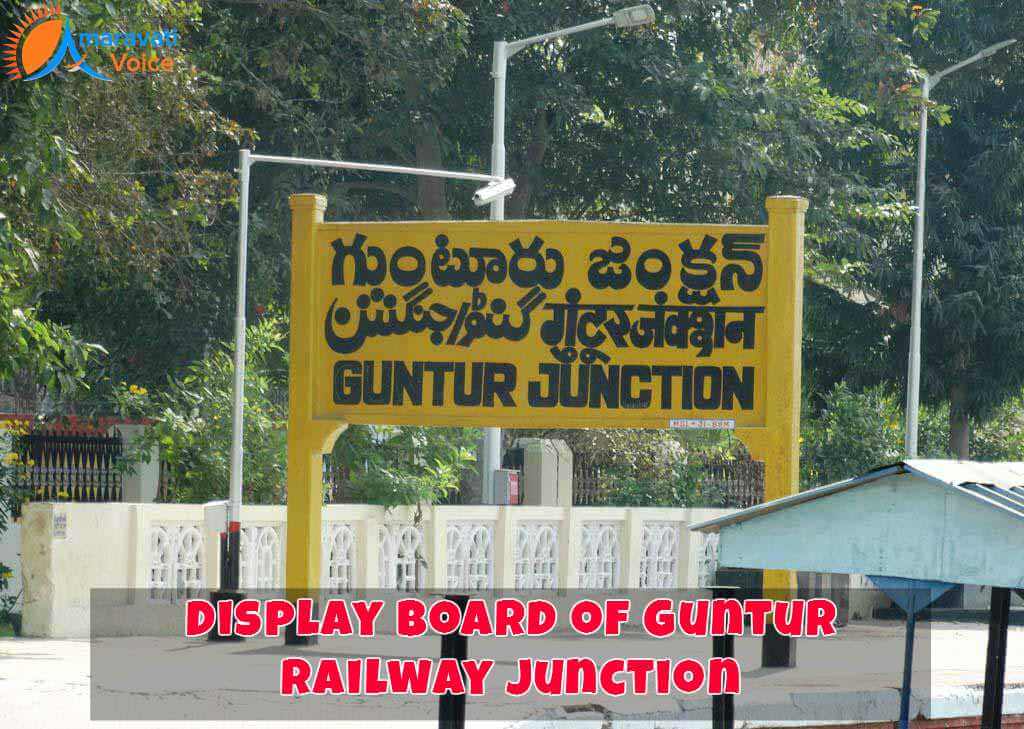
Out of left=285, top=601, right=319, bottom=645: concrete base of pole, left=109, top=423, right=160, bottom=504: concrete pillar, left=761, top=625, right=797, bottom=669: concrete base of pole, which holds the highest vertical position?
left=109, top=423, right=160, bottom=504: concrete pillar

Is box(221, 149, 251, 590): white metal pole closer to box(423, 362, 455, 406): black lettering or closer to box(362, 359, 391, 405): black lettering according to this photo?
box(362, 359, 391, 405): black lettering

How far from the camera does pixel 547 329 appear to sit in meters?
14.0

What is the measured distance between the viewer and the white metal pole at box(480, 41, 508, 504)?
65.3ft

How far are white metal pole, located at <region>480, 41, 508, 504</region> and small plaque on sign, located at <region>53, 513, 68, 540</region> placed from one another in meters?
5.27

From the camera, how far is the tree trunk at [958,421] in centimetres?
3300

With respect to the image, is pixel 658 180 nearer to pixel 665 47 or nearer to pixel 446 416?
pixel 665 47

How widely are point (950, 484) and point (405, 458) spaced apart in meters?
13.2

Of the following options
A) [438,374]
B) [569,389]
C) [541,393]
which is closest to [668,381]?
[569,389]

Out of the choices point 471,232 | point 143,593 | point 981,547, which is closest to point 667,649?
point 471,232

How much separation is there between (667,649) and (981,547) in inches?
338

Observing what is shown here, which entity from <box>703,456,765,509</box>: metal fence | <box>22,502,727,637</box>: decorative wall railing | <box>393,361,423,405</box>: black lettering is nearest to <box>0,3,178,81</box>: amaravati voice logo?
<box>393,361,423,405</box>: black lettering

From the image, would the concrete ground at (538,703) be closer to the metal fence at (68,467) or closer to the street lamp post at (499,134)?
the metal fence at (68,467)

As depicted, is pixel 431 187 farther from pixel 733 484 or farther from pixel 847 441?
pixel 847 441

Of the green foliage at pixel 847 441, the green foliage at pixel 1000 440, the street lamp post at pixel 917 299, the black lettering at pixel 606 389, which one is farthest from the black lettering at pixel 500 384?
the green foliage at pixel 1000 440
